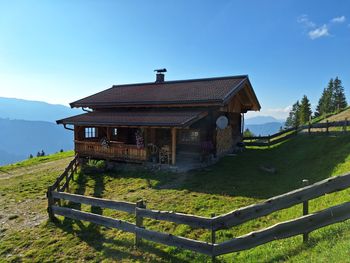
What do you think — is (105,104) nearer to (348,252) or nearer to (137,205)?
(137,205)

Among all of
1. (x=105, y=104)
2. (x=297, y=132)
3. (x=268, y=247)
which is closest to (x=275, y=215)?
(x=268, y=247)

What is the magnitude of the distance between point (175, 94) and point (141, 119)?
3.86 m

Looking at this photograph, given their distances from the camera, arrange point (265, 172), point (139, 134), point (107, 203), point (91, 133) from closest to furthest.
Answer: point (107, 203) < point (265, 172) < point (139, 134) < point (91, 133)

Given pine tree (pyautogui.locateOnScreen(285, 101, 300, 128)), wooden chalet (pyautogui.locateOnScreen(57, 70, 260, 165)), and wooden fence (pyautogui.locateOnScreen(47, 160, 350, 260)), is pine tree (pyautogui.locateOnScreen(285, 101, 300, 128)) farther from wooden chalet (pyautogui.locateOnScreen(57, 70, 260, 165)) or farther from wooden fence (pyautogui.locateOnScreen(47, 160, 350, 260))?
wooden fence (pyautogui.locateOnScreen(47, 160, 350, 260))

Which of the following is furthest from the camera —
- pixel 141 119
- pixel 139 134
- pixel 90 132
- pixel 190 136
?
pixel 90 132

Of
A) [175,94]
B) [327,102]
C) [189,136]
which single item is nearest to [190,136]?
[189,136]

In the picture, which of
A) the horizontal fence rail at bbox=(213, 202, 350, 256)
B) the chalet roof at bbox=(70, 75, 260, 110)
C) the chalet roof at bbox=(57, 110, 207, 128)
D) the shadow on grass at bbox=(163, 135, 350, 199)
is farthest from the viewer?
the chalet roof at bbox=(70, 75, 260, 110)

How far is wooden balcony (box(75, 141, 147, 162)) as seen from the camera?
16.5 m

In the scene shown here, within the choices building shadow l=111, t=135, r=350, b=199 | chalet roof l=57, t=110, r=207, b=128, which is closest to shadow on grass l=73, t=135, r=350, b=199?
building shadow l=111, t=135, r=350, b=199

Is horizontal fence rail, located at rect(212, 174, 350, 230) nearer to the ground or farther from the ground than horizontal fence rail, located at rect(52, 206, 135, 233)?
farther from the ground

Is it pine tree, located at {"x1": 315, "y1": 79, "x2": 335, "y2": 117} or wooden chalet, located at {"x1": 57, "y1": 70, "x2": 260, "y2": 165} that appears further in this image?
pine tree, located at {"x1": 315, "y1": 79, "x2": 335, "y2": 117}

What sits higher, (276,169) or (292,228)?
(292,228)

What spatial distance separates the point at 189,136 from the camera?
18.5 metres

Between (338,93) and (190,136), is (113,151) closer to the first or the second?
(190,136)
